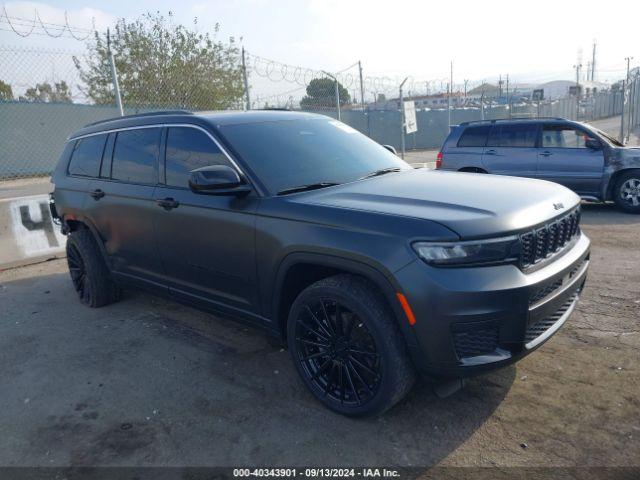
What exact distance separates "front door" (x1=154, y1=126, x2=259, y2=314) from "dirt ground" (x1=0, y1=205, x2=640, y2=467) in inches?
23.4

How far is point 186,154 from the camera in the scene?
3895mm

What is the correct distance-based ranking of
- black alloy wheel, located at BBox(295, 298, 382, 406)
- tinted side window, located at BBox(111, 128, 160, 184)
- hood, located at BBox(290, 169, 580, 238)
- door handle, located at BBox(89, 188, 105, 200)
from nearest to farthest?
1. hood, located at BBox(290, 169, 580, 238)
2. black alloy wheel, located at BBox(295, 298, 382, 406)
3. tinted side window, located at BBox(111, 128, 160, 184)
4. door handle, located at BBox(89, 188, 105, 200)

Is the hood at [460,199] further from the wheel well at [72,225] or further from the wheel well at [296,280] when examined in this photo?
the wheel well at [72,225]

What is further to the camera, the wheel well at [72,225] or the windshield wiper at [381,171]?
the wheel well at [72,225]

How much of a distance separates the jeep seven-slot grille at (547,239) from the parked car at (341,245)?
12 mm

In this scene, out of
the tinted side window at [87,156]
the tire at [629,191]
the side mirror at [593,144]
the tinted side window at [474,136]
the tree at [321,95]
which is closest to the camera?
the tinted side window at [87,156]

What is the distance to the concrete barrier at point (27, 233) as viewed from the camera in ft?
22.5

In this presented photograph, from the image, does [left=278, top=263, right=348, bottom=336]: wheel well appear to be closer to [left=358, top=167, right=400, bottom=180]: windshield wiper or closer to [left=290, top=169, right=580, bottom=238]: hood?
[left=290, top=169, right=580, bottom=238]: hood

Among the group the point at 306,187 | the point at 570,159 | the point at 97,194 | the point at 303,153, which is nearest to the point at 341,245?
the point at 306,187

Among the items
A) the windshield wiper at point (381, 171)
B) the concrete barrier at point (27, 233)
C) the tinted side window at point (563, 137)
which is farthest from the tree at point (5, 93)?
the tinted side window at point (563, 137)

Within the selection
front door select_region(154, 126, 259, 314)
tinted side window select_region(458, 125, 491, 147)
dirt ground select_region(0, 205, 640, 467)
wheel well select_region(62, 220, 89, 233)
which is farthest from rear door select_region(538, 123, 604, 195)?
wheel well select_region(62, 220, 89, 233)

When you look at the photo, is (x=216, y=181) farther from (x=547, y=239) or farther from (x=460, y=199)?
(x=547, y=239)

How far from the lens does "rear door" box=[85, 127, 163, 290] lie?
4.20m

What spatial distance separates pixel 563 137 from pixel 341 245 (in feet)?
25.5
